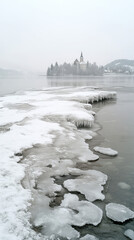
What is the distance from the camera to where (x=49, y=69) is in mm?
146875

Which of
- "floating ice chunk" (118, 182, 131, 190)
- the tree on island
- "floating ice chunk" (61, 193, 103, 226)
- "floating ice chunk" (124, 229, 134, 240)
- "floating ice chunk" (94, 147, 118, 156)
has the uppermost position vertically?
the tree on island

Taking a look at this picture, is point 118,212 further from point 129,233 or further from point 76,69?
point 76,69

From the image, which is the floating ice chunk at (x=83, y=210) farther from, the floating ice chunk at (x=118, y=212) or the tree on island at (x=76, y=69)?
the tree on island at (x=76, y=69)

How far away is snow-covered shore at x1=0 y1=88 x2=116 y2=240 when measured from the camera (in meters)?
4.47

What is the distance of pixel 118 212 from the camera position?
199 inches

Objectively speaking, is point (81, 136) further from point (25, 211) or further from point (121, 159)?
point (25, 211)

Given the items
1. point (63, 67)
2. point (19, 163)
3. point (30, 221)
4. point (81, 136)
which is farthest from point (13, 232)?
point (63, 67)

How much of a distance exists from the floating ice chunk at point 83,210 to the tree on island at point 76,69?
13731cm

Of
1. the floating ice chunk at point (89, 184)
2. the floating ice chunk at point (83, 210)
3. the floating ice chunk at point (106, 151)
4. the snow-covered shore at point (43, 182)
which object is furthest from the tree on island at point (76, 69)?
the floating ice chunk at point (83, 210)

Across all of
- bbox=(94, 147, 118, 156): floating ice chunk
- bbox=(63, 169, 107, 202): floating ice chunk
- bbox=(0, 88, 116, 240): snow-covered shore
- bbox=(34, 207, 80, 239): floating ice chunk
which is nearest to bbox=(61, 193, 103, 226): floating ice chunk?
bbox=(0, 88, 116, 240): snow-covered shore

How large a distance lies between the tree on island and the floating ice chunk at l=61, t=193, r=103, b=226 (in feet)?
450

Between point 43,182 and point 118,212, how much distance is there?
2305 millimetres

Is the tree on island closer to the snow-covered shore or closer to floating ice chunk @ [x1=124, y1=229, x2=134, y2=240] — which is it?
the snow-covered shore

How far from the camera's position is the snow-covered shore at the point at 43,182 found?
447cm
